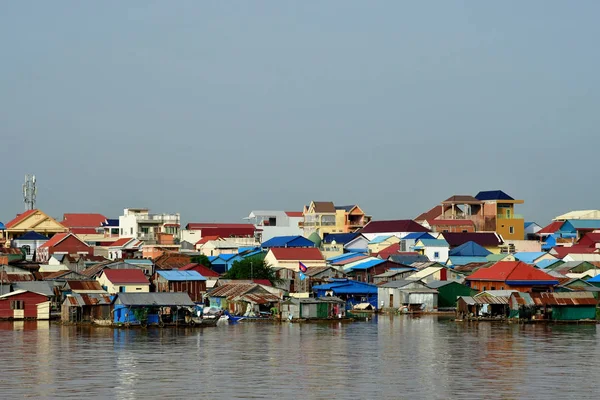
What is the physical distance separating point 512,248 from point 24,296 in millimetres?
36146

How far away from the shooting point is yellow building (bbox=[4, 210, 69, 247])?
81.6 metres

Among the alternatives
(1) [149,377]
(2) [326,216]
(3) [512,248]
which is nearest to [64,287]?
(1) [149,377]

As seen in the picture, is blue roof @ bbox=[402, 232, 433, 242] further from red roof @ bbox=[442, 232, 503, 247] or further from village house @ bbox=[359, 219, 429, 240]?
village house @ bbox=[359, 219, 429, 240]

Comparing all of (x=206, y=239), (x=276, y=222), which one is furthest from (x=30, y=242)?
(x=276, y=222)

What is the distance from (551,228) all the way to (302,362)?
59041 mm

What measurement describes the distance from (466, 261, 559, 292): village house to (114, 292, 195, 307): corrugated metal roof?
1647 cm

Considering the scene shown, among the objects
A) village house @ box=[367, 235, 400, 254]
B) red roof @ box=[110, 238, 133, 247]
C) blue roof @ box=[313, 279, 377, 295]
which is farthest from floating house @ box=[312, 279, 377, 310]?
red roof @ box=[110, 238, 133, 247]

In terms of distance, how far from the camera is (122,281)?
49.3 m

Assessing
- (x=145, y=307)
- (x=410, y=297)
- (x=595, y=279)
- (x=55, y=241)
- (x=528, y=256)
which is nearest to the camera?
(x=145, y=307)

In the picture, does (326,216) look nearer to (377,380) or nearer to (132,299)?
(132,299)

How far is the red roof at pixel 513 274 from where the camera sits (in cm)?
4972

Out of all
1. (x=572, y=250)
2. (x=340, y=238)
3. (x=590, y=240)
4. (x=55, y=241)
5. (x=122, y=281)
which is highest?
(x=340, y=238)

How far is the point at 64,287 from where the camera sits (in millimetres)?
47406

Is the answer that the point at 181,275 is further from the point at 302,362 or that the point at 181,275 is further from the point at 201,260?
the point at 302,362
